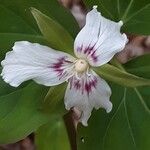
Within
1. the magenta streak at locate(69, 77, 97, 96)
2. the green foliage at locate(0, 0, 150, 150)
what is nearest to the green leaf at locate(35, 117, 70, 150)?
the green foliage at locate(0, 0, 150, 150)

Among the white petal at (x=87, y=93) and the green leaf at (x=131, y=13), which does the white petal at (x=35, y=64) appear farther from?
the green leaf at (x=131, y=13)

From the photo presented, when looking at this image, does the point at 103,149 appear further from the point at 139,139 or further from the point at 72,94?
the point at 72,94

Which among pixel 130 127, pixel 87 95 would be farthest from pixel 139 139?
pixel 87 95

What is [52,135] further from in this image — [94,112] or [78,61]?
[78,61]

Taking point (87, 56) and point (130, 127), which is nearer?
point (87, 56)

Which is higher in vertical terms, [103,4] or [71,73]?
[103,4]

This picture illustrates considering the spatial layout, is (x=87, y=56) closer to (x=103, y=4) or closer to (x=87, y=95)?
(x=87, y=95)

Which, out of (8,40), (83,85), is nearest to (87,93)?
(83,85)
